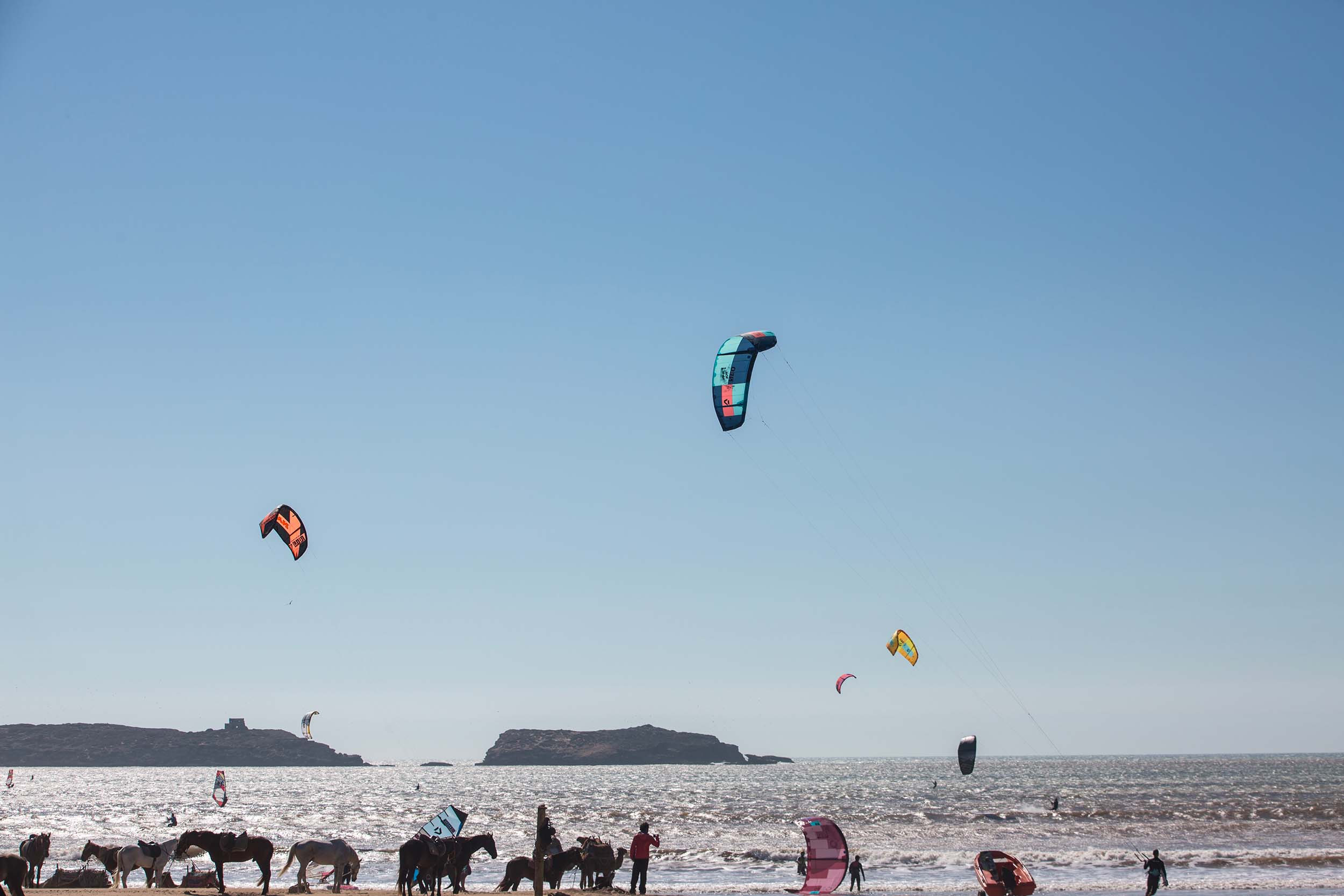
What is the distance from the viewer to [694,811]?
56.0m

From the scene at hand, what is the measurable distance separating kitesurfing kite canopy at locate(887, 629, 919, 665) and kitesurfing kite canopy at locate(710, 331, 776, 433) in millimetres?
11266

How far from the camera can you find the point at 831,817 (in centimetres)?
5184

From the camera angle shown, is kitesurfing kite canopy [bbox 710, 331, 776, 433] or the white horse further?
kitesurfing kite canopy [bbox 710, 331, 776, 433]

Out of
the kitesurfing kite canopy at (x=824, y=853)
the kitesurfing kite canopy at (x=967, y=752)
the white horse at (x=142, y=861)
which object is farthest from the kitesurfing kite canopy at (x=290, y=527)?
A: the kitesurfing kite canopy at (x=967, y=752)

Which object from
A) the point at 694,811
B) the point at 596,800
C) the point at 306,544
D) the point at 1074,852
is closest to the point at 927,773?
Result: the point at 596,800

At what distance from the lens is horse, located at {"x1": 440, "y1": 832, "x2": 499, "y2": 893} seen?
1619cm

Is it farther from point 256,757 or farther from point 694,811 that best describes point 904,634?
point 256,757

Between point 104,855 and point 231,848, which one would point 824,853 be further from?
point 104,855

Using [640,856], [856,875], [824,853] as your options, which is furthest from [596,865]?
[856,875]

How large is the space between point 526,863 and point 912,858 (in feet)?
56.2

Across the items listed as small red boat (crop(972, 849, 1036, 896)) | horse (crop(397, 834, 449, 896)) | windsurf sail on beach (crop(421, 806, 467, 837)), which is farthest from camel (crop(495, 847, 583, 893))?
small red boat (crop(972, 849, 1036, 896))

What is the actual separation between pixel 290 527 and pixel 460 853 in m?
7.55

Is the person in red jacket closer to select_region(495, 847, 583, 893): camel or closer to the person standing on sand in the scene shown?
the person standing on sand

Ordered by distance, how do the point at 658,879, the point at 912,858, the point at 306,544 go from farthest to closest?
A: the point at 912,858 < the point at 658,879 < the point at 306,544
